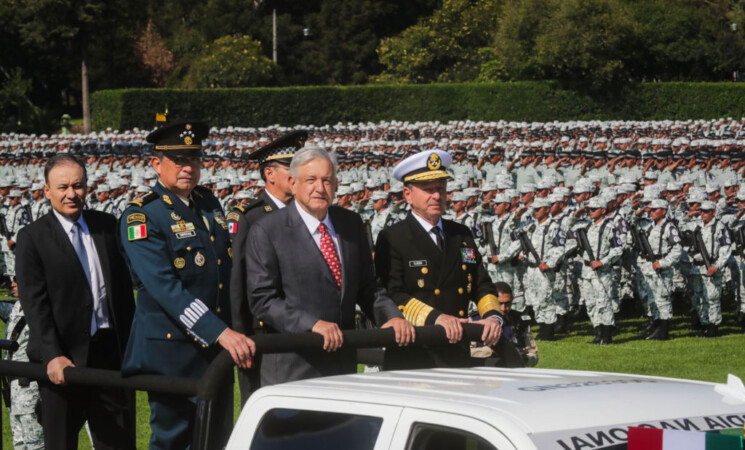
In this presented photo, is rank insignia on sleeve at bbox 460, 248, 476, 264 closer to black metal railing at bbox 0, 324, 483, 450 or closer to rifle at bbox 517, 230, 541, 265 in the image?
black metal railing at bbox 0, 324, 483, 450

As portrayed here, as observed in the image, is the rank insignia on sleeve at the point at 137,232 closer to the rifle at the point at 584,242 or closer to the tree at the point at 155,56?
the rifle at the point at 584,242

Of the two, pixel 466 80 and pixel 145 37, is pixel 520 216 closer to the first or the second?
pixel 466 80

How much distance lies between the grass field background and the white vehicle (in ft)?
22.3

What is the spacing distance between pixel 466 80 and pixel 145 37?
86.1 feet

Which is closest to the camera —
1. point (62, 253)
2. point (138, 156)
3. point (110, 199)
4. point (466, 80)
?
point (62, 253)

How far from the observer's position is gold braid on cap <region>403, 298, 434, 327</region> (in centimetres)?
543

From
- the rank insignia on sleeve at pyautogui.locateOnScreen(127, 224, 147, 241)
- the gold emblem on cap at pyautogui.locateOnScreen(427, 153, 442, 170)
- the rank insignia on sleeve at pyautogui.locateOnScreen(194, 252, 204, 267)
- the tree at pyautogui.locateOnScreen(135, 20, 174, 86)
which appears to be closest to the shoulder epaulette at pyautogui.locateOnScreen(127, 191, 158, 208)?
the rank insignia on sleeve at pyautogui.locateOnScreen(127, 224, 147, 241)

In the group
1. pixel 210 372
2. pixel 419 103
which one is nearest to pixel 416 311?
pixel 210 372

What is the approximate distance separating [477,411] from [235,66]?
6785 centimetres

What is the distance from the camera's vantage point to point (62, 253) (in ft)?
18.2

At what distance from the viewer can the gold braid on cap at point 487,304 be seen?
558 centimetres

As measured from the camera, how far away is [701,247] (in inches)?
640

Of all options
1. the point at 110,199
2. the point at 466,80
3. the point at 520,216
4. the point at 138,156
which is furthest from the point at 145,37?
the point at 520,216

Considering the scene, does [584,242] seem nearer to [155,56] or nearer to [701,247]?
[701,247]
